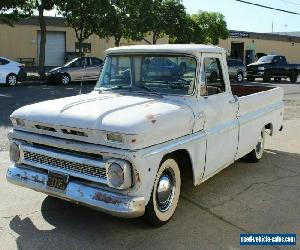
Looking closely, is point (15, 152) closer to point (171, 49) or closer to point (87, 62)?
point (171, 49)

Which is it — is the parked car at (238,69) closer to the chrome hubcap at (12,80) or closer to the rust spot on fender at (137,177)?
the chrome hubcap at (12,80)

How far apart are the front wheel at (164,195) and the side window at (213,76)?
1205mm

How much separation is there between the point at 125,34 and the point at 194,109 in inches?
1150

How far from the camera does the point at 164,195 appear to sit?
489 cm

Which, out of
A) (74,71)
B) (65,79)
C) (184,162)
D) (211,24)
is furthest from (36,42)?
(184,162)

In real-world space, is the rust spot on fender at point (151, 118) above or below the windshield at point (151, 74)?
below

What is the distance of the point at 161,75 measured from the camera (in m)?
5.61

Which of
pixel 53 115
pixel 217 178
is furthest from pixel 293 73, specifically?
pixel 53 115

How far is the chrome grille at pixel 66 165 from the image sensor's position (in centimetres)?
444

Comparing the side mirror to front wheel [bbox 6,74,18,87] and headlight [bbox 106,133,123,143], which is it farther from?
front wheel [bbox 6,74,18,87]

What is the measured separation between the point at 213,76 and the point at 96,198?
2445 mm

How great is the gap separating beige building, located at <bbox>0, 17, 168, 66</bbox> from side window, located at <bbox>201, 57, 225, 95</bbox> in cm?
3335

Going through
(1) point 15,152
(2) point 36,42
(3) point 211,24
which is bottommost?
(1) point 15,152

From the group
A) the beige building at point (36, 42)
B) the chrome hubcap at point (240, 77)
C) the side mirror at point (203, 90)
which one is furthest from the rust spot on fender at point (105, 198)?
the beige building at point (36, 42)
